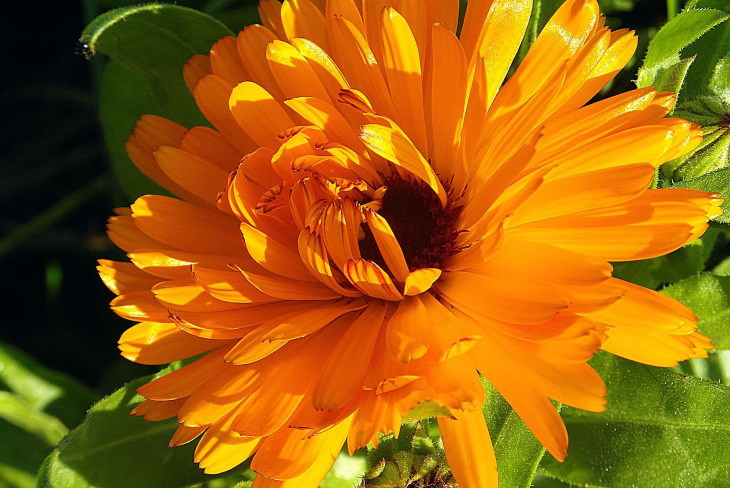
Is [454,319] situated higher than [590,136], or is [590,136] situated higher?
[590,136]

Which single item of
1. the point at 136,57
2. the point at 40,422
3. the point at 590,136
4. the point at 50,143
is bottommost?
the point at 40,422

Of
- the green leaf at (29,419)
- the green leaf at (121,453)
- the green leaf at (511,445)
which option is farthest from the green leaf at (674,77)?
the green leaf at (29,419)

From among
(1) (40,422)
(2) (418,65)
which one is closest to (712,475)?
(2) (418,65)

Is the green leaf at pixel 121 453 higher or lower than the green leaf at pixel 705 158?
lower

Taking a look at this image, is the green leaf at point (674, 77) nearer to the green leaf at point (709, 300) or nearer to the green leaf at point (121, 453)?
the green leaf at point (709, 300)

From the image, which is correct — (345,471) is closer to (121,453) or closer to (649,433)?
(121,453)

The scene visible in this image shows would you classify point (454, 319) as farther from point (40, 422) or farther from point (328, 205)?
point (40, 422)

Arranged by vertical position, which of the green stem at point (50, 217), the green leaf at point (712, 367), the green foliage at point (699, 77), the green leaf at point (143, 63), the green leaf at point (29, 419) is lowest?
the green leaf at point (712, 367)
